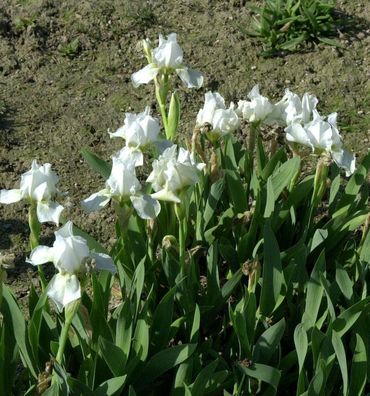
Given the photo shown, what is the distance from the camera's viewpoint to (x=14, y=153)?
12.0ft

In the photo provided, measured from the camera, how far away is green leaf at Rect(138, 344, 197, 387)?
2098 millimetres

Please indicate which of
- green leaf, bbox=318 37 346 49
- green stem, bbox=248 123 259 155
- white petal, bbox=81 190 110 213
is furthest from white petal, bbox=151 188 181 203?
green leaf, bbox=318 37 346 49

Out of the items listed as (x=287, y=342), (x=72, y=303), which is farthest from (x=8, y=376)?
(x=287, y=342)

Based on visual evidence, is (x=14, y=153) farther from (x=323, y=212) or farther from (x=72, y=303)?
(x=72, y=303)

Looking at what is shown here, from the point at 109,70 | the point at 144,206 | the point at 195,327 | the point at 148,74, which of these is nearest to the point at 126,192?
the point at 144,206

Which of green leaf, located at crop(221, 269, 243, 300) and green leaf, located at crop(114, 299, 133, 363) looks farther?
green leaf, located at crop(221, 269, 243, 300)

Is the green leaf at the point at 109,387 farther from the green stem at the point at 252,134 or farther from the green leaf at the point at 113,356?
the green stem at the point at 252,134

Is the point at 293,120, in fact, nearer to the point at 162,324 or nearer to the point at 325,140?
the point at 325,140

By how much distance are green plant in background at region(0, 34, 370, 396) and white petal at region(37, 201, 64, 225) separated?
51 millimetres

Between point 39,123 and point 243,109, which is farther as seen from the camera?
point 39,123

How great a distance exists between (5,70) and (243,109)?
1.85m

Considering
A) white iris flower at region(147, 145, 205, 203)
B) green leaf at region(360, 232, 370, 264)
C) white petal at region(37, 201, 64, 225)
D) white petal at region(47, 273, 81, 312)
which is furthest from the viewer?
green leaf at region(360, 232, 370, 264)

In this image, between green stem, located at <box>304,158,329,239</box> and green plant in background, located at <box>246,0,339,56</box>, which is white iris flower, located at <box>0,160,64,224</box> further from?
green plant in background, located at <box>246,0,339,56</box>

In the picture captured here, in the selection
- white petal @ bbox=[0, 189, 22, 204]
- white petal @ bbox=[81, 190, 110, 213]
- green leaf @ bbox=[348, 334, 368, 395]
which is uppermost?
white petal @ bbox=[0, 189, 22, 204]
